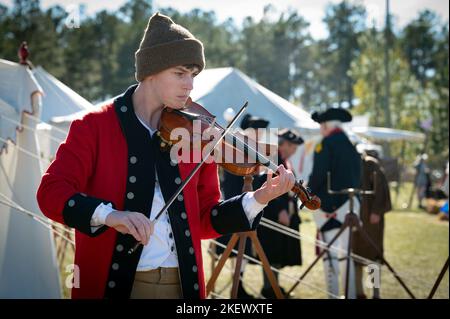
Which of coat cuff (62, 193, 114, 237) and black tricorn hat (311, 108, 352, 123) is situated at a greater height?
black tricorn hat (311, 108, 352, 123)

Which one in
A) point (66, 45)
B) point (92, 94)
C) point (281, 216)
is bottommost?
point (281, 216)

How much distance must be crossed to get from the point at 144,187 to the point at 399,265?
23.1 ft

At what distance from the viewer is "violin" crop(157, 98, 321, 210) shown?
91.2 inches

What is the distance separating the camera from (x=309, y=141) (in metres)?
13.6

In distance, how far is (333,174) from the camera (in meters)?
6.09

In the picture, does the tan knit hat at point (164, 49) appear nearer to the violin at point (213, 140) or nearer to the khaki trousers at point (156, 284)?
the violin at point (213, 140)

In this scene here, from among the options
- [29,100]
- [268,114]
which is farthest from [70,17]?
[268,114]

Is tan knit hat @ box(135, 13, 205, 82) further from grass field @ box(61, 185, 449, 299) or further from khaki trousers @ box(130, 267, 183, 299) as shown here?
grass field @ box(61, 185, 449, 299)

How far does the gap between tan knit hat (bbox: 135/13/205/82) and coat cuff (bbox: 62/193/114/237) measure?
0.63 meters

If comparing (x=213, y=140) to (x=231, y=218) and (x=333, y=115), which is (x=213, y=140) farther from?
(x=333, y=115)

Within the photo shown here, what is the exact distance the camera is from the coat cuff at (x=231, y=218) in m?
2.36

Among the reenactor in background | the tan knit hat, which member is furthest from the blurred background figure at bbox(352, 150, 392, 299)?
the tan knit hat

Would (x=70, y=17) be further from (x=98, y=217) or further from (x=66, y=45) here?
(x=66, y=45)
